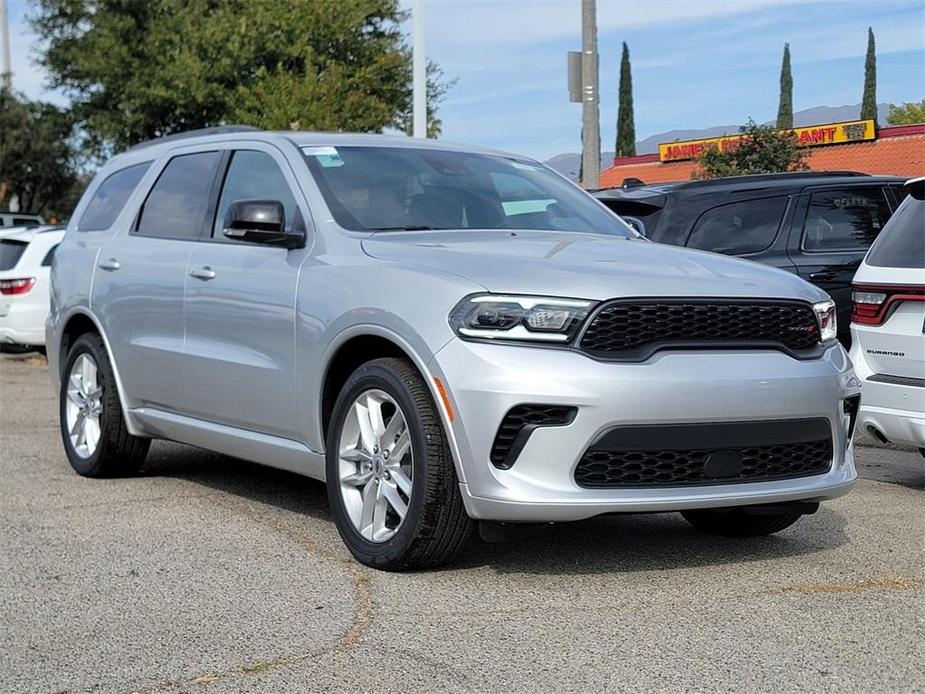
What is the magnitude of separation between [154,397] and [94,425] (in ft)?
2.40

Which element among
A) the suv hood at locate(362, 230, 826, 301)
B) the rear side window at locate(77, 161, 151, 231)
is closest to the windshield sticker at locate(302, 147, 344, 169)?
the suv hood at locate(362, 230, 826, 301)

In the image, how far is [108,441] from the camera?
7.39 metres

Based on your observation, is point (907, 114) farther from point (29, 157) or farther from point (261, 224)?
point (261, 224)

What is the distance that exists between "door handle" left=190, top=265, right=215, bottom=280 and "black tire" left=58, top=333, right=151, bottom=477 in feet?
3.71

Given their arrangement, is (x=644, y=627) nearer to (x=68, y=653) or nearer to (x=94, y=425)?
(x=68, y=653)

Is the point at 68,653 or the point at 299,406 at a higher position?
the point at 299,406

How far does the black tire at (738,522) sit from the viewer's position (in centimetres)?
576

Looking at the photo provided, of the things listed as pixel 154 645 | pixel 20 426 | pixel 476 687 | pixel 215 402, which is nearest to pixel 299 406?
pixel 215 402

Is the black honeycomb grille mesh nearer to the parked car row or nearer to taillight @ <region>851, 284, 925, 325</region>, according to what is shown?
the parked car row

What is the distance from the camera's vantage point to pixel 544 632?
4.38 metres

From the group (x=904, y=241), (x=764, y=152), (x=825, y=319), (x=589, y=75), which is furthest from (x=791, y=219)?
(x=764, y=152)

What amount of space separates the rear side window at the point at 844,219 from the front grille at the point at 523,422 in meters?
5.17

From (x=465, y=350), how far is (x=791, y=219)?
17.3 ft

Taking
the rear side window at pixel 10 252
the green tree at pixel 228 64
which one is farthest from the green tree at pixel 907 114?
the rear side window at pixel 10 252
